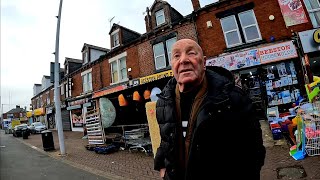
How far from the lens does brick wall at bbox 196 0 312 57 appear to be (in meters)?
9.73

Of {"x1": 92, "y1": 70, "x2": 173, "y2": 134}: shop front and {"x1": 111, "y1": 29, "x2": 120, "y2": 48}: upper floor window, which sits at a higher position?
{"x1": 111, "y1": 29, "x2": 120, "y2": 48}: upper floor window

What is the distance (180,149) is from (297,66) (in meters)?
10.2

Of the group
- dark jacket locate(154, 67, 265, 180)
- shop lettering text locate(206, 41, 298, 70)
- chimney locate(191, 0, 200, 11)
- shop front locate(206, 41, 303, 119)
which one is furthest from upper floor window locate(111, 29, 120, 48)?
dark jacket locate(154, 67, 265, 180)

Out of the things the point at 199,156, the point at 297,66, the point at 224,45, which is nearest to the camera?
the point at 199,156

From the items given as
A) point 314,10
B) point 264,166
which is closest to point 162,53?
point 314,10

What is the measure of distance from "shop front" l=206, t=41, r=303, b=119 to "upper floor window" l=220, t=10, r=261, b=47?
3.07ft

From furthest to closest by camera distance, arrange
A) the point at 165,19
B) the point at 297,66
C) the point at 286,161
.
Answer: the point at 165,19, the point at 297,66, the point at 286,161

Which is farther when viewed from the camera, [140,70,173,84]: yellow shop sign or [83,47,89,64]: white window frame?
[83,47,89,64]: white window frame

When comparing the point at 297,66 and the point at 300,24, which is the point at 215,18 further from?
the point at 297,66

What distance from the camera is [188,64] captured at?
1591mm

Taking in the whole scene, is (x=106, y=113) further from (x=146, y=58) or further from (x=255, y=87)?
(x=255, y=87)

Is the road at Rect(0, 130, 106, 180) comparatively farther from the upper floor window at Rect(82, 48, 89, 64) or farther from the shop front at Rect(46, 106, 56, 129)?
the shop front at Rect(46, 106, 56, 129)

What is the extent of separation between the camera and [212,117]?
1.39 metres

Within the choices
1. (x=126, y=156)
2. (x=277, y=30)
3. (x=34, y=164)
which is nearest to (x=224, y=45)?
(x=277, y=30)
